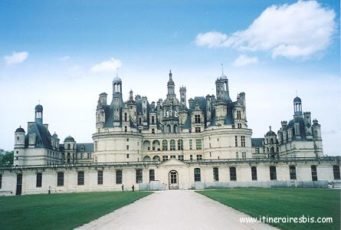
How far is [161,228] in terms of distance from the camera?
14602mm

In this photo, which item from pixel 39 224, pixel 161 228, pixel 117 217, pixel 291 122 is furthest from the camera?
pixel 291 122

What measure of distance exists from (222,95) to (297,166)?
66.2ft

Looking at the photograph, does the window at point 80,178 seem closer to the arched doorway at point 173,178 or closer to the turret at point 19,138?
the arched doorway at point 173,178

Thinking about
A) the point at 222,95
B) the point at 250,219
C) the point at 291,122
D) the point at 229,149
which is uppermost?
the point at 222,95

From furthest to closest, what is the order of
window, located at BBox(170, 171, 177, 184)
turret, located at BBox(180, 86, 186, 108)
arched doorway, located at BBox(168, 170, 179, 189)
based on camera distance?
turret, located at BBox(180, 86, 186, 108)
window, located at BBox(170, 171, 177, 184)
arched doorway, located at BBox(168, 170, 179, 189)

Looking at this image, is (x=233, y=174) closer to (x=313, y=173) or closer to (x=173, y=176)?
(x=173, y=176)

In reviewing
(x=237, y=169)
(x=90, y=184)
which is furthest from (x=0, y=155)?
(x=237, y=169)

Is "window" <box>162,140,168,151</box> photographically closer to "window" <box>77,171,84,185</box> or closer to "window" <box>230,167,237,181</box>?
"window" <box>230,167,237,181</box>

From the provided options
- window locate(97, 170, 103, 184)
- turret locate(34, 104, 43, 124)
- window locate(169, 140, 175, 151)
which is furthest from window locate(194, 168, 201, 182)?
turret locate(34, 104, 43, 124)

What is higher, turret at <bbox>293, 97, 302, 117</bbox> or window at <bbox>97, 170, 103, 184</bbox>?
turret at <bbox>293, 97, 302, 117</bbox>

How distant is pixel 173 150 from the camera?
75.0 meters

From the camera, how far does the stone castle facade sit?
204 ft

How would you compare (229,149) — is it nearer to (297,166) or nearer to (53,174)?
(297,166)

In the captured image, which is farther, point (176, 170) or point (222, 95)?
point (222, 95)
